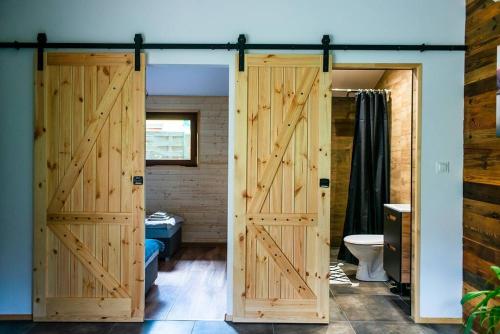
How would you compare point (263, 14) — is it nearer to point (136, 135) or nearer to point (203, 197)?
point (136, 135)

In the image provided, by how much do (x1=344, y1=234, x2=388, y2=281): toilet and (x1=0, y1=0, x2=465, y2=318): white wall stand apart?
106cm

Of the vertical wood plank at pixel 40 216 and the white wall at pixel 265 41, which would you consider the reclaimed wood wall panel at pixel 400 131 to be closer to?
the white wall at pixel 265 41

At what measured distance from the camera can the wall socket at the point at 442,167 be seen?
319 centimetres

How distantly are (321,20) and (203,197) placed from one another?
3607 mm

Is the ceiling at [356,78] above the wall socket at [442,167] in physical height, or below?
above

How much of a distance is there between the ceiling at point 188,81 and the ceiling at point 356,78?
1.48m

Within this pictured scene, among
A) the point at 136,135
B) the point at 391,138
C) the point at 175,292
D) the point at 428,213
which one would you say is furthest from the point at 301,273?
the point at 391,138

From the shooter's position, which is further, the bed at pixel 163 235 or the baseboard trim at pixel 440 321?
the bed at pixel 163 235

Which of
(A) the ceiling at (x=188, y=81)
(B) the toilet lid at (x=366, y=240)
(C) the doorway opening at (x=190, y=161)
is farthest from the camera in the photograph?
(C) the doorway opening at (x=190, y=161)

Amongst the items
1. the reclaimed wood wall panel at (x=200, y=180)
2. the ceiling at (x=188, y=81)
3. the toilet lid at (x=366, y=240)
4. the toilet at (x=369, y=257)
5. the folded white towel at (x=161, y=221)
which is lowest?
the toilet at (x=369, y=257)

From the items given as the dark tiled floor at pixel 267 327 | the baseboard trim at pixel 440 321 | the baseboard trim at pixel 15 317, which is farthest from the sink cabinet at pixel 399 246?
the baseboard trim at pixel 15 317

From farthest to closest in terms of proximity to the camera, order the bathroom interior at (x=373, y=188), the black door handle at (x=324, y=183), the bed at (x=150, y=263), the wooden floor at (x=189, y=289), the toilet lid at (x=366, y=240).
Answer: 1. the toilet lid at (x=366, y=240)
2. the bathroom interior at (x=373, y=188)
3. the bed at (x=150, y=263)
4. the wooden floor at (x=189, y=289)
5. the black door handle at (x=324, y=183)

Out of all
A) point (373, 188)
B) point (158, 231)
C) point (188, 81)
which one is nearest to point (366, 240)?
point (373, 188)

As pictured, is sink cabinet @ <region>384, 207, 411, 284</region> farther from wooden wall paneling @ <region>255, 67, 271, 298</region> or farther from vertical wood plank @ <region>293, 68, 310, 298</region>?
wooden wall paneling @ <region>255, 67, 271, 298</region>
